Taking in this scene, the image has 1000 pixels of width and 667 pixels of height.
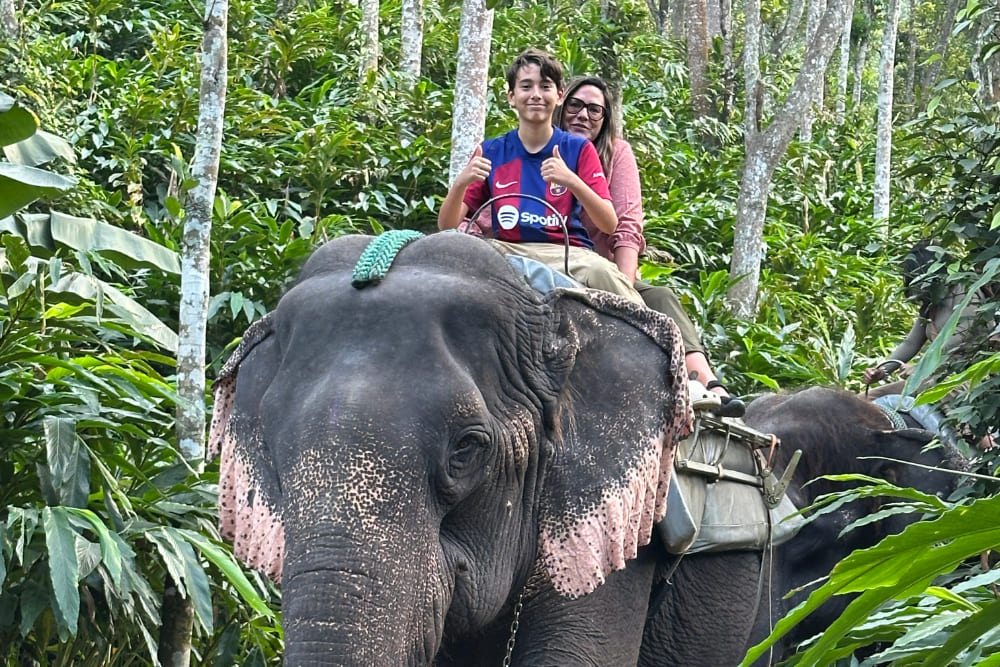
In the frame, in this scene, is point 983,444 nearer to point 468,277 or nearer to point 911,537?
point 468,277

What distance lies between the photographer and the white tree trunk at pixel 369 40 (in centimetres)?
1356

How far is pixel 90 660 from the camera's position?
4934 mm

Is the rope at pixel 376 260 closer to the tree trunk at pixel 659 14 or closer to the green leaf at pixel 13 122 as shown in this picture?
the green leaf at pixel 13 122

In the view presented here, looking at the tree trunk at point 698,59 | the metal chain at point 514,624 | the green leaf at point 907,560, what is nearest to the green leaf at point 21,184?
the metal chain at point 514,624

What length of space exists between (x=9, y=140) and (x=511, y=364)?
121 inches

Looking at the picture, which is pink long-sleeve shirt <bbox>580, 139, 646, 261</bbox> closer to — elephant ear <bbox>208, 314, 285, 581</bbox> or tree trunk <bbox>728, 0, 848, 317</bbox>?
elephant ear <bbox>208, 314, 285, 581</bbox>

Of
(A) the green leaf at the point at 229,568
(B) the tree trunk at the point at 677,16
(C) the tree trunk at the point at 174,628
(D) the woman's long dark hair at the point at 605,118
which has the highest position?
(B) the tree trunk at the point at 677,16

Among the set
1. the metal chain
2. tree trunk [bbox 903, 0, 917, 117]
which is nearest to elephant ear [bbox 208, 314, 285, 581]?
the metal chain

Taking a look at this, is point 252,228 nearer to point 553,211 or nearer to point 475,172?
point 475,172

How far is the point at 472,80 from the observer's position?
28.1 feet

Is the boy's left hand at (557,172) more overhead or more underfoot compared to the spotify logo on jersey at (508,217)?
more overhead

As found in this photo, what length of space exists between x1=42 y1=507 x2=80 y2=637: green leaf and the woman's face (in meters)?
2.08

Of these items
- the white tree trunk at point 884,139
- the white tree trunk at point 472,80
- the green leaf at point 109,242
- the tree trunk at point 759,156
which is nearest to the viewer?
the green leaf at point 109,242

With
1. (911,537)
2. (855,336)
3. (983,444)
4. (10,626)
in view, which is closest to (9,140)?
(10,626)
